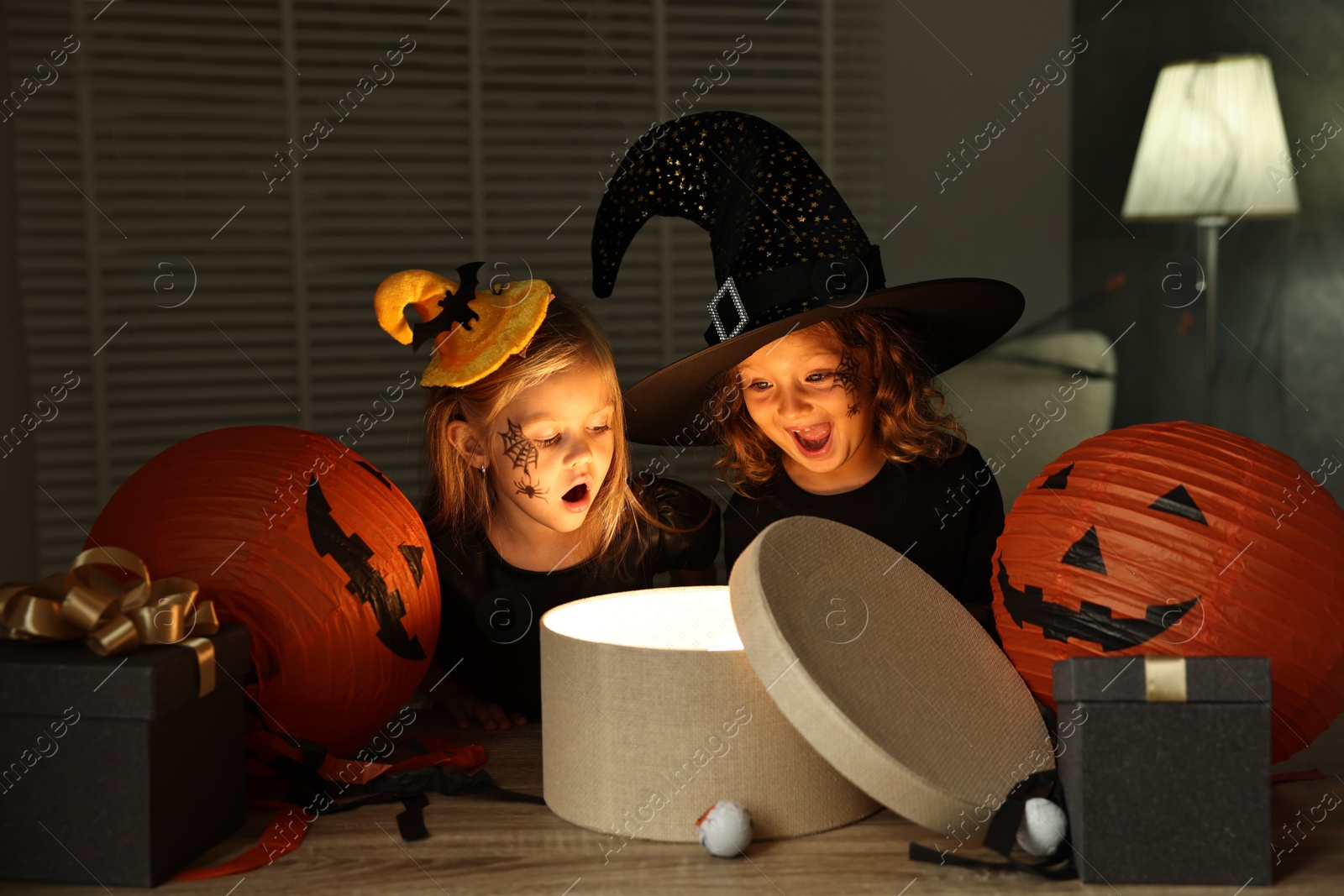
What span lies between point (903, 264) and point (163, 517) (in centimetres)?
241

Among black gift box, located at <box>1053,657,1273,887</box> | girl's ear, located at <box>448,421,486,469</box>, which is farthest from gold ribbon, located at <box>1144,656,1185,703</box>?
girl's ear, located at <box>448,421,486,469</box>

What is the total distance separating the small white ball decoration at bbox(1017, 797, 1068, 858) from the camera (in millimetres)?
789

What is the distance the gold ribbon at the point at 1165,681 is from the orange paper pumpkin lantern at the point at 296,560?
0.61m

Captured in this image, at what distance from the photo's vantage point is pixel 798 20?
9.93 ft

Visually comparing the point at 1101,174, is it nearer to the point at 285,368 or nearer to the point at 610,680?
the point at 285,368

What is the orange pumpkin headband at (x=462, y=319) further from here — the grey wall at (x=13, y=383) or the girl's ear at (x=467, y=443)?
the grey wall at (x=13, y=383)

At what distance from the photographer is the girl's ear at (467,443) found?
54.3 inches

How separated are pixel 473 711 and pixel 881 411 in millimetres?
692

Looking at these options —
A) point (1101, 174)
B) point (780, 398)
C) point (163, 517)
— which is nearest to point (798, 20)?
point (1101, 174)

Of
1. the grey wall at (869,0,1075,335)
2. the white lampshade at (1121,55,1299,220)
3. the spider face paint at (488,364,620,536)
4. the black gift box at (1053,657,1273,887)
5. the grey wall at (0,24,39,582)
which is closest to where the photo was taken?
the black gift box at (1053,657,1273,887)

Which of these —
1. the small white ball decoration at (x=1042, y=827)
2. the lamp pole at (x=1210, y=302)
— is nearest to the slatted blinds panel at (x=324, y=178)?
the lamp pole at (x=1210, y=302)

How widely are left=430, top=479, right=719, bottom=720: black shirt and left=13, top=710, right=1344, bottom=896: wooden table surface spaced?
411 mm

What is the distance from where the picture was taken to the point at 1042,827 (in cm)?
79

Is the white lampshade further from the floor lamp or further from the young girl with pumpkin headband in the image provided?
the young girl with pumpkin headband
